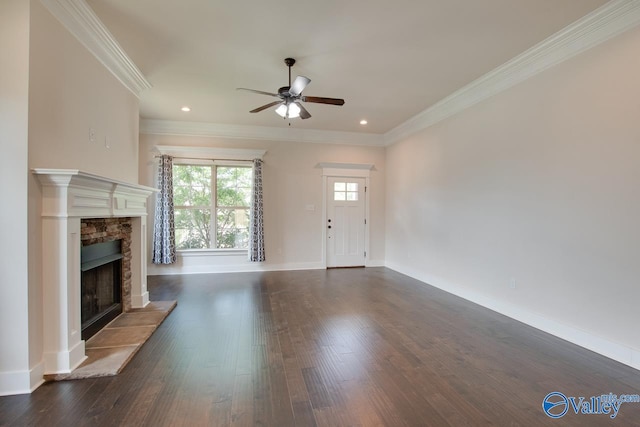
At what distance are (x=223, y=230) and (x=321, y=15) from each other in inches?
172

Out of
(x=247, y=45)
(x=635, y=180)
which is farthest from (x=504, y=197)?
(x=247, y=45)

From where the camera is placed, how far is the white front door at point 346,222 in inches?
248

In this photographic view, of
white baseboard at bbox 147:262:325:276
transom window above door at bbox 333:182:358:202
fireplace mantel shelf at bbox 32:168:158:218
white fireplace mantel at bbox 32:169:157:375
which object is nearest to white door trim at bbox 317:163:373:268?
transom window above door at bbox 333:182:358:202

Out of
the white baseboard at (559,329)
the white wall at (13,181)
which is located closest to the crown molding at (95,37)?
the white wall at (13,181)

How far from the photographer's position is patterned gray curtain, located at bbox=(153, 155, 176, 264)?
5.32m

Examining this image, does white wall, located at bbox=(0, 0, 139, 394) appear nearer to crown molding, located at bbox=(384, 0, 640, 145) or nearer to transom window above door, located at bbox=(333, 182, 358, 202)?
crown molding, located at bbox=(384, 0, 640, 145)

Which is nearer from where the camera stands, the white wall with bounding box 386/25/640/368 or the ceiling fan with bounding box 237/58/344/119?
the white wall with bounding box 386/25/640/368

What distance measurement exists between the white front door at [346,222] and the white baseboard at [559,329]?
7.26ft

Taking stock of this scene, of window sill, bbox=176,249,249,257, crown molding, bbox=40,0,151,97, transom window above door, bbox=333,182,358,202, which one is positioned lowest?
window sill, bbox=176,249,249,257

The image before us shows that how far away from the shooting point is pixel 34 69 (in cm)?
196

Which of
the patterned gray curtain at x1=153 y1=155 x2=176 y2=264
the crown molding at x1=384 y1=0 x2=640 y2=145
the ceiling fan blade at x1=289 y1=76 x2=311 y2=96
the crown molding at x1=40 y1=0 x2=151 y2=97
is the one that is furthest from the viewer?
the patterned gray curtain at x1=153 y1=155 x2=176 y2=264

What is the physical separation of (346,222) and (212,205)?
2.76 metres

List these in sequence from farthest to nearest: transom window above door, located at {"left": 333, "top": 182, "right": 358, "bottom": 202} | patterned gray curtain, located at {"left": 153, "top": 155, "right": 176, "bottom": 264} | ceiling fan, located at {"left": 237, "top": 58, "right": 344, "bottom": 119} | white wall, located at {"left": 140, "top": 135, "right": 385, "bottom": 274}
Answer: transom window above door, located at {"left": 333, "top": 182, "right": 358, "bottom": 202} < white wall, located at {"left": 140, "top": 135, "right": 385, "bottom": 274} < patterned gray curtain, located at {"left": 153, "top": 155, "right": 176, "bottom": 264} < ceiling fan, located at {"left": 237, "top": 58, "right": 344, "bottom": 119}

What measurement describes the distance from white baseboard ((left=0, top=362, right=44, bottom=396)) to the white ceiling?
110 inches
